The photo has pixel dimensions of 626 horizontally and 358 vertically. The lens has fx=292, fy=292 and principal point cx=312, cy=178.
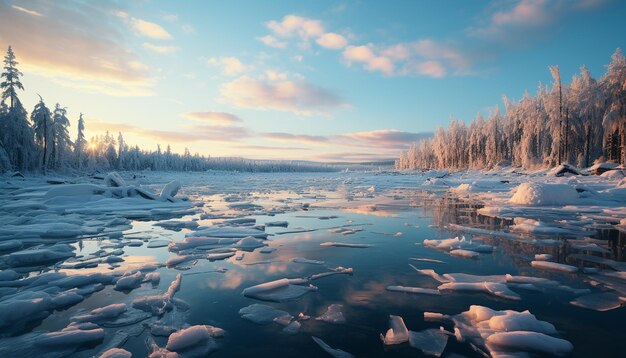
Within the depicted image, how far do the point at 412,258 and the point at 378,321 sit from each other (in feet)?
9.06

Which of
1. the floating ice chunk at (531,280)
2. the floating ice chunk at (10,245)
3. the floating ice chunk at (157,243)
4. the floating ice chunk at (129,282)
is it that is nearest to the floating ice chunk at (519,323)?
the floating ice chunk at (531,280)

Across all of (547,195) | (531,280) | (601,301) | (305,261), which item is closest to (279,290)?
(305,261)

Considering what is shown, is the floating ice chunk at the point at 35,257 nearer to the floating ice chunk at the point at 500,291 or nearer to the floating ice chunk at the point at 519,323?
the floating ice chunk at the point at 519,323

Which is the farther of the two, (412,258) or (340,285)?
(412,258)

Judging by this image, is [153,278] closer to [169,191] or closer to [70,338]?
[70,338]

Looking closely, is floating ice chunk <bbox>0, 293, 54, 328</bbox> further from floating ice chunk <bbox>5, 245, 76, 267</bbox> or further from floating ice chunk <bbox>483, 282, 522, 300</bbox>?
floating ice chunk <bbox>483, 282, 522, 300</bbox>

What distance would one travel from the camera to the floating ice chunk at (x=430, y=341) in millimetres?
2773

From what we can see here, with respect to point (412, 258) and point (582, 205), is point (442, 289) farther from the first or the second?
point (582, 205)

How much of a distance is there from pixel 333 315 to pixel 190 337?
157cm

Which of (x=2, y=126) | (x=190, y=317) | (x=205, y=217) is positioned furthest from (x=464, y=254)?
(x=2, y=126)

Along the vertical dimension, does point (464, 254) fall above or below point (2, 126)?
below

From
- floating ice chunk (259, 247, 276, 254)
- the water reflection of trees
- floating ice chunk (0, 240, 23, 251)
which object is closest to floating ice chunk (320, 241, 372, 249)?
floating ice chunk (259, 247, 276, 254)

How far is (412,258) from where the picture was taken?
5.81 m

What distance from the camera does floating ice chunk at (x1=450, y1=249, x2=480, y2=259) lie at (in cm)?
591
